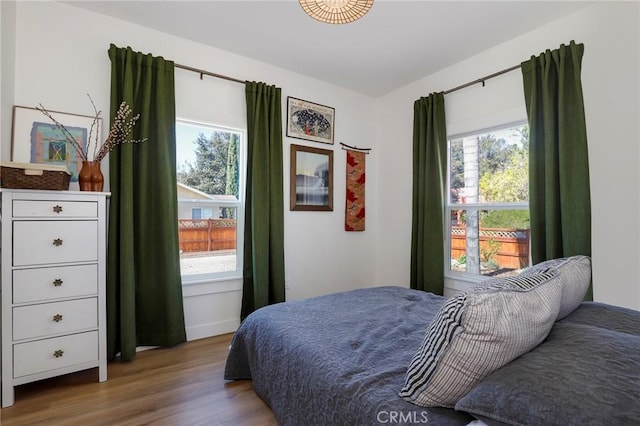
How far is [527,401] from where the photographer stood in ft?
2.38

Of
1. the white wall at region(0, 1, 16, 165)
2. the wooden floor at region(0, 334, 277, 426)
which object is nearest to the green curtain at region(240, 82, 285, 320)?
the wooden floor at region(0, 334, 277, 426)

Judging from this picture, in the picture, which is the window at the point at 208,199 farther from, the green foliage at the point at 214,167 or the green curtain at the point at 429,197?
the green curtain at the point at 429,197

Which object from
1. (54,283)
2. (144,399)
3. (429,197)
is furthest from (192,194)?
(429,197)

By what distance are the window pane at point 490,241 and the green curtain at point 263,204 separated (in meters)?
1.78

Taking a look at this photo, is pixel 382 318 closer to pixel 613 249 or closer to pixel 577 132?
pixel 613 249

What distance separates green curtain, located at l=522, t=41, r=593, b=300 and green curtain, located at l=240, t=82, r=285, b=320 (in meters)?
2.16

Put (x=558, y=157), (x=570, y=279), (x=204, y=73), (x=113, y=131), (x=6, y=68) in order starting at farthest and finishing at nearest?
(x=204, y=73)
(x=558, y=157)
(x=113, y=131)
(x=6, y=68)
(x=570, y=279)

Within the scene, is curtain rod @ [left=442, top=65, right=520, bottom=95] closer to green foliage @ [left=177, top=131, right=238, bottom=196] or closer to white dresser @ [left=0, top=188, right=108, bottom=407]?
green foliage @ [left=177, top=131, right=238, bottom=196]

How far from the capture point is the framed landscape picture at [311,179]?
3270 mm

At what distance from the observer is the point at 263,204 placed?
2910mm

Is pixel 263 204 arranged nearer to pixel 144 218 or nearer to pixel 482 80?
pixel 144 218

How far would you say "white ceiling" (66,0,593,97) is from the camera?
224 cm

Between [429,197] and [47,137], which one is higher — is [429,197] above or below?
below

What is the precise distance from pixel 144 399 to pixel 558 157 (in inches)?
126
